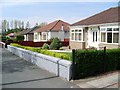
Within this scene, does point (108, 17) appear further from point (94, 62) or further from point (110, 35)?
point (94, 62)

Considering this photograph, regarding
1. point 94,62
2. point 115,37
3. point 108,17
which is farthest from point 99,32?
point 94,62

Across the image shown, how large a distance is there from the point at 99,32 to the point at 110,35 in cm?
276

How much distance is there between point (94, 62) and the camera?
12.3m

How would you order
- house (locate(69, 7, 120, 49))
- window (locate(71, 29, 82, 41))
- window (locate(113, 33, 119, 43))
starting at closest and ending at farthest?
window (locate(113, 33, 119, 43)), house (locate(69, 7, 120, 49)), window (locate(71, 29, 82, 41))

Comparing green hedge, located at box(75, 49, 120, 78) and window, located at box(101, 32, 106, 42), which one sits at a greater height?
window, located at box(101, 32, 106, 42)

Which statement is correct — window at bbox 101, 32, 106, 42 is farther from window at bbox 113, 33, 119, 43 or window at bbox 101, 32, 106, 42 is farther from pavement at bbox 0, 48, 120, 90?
pavement at bbox 0, 48, 120, 90

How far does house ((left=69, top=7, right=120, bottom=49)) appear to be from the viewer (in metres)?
24.0

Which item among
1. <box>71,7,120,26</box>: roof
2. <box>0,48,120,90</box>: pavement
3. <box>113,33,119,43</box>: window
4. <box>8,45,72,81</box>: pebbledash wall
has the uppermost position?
<box>71,7,120,26</box>: roof

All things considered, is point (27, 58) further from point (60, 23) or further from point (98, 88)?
point (60, 23)

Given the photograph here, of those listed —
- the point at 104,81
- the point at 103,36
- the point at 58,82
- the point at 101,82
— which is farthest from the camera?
the point at 103,36

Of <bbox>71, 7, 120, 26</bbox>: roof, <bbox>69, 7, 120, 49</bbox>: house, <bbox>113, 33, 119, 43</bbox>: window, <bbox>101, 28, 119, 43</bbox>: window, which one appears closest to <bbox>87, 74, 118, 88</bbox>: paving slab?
<bbox>69, 7, 120, 49</bbox>: house

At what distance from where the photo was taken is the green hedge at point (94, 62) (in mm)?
11680

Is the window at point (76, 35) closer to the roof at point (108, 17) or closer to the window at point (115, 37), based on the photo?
the roof at point (108, 17)

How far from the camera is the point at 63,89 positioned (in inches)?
383
